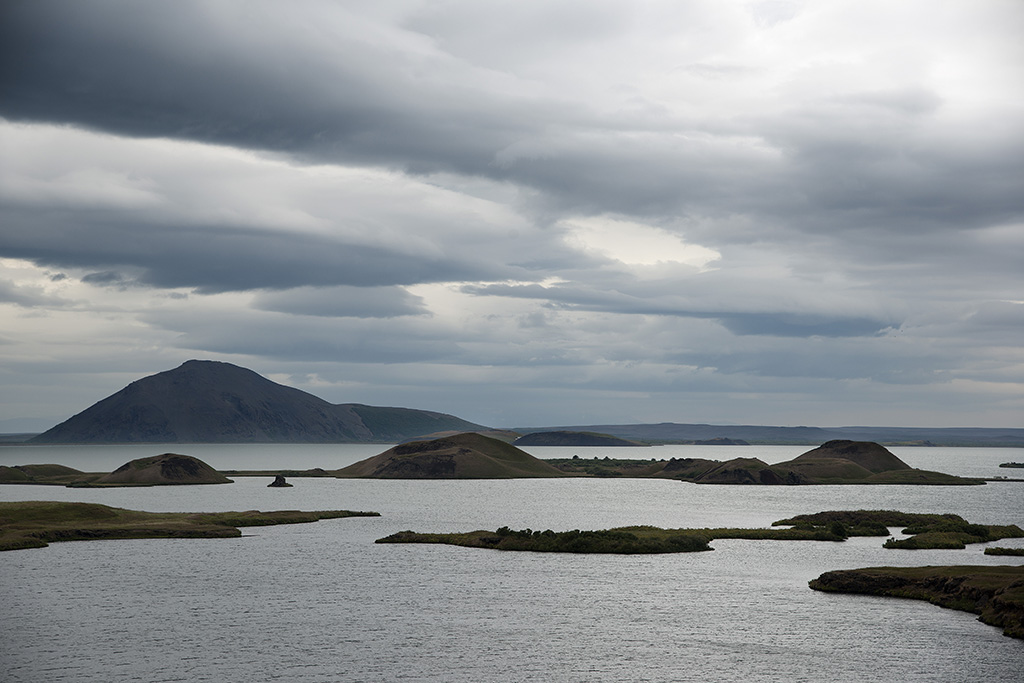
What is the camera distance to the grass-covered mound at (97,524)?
123 meters

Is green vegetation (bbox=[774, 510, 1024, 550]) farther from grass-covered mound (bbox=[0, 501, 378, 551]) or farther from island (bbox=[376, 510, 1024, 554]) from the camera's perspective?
grass-covered mound (bbox=[0, 501, 378, 551])

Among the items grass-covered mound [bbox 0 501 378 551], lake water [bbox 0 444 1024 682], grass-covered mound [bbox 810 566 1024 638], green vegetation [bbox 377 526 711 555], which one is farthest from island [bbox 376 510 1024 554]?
grass-covered mound [bbox 810 566 1024 638]

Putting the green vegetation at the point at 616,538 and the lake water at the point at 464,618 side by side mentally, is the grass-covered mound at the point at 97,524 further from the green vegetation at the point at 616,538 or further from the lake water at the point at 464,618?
the green vegetation at the point at 616,538

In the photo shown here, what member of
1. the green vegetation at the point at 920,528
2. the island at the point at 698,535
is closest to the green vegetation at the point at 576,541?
the island at the point at 698,535

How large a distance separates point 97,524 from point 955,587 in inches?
4466

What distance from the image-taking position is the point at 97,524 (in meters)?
134

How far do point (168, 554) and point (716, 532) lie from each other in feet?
250

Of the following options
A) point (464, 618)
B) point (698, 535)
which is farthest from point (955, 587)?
point (698, 535)

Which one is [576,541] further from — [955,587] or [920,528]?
[920,528]

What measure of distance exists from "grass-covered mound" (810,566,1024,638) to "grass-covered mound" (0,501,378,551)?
88.1 m

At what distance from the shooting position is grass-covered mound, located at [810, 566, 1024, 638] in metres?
66.2

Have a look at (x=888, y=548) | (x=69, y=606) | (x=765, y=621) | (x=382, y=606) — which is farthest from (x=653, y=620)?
(x=888, y=548)

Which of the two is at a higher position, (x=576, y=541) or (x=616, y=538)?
(x=616, y=538)

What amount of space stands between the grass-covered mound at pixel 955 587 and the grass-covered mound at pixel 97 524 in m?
88.1
